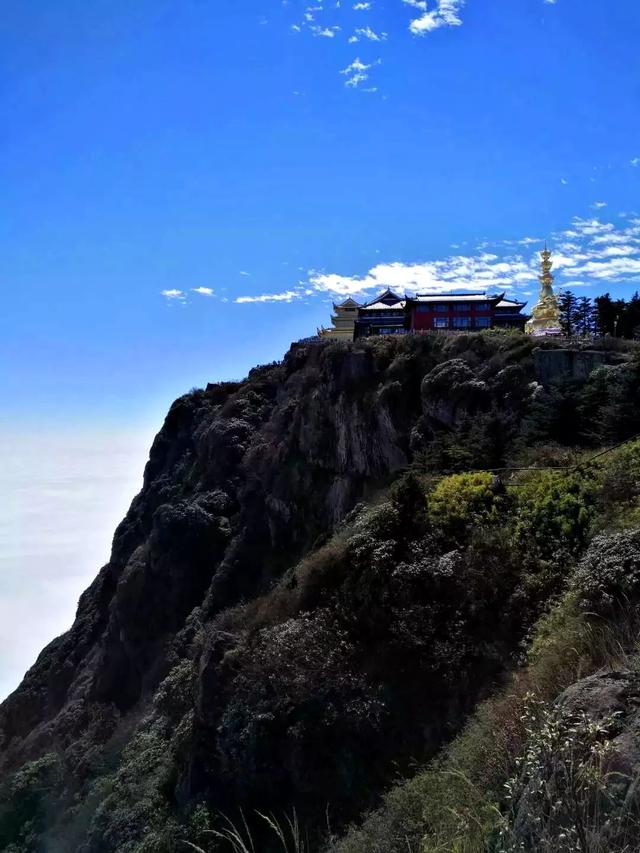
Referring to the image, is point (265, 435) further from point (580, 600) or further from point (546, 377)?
point (580, 600)

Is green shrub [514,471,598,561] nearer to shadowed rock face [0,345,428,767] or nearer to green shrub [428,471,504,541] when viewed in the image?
green shrub [428,471,504,541]

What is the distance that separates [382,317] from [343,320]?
3.76 m

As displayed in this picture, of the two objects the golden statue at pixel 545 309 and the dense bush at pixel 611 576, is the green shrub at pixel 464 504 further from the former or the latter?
the golden statue at pixel 545 309

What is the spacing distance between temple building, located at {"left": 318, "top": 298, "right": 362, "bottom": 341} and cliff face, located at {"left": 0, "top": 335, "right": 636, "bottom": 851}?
5.56m

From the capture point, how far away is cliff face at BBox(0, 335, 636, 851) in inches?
505

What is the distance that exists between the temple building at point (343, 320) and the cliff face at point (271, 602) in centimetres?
556

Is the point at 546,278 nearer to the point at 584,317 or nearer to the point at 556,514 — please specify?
the point at 584,317

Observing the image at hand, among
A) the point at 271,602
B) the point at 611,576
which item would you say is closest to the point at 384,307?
the point at 271,602

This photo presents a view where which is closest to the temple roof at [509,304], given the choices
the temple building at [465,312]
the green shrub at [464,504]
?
the temple building at [465,312]

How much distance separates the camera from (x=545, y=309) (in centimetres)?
4662

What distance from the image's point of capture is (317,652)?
13.7 metres

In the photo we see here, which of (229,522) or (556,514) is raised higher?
(556,514)

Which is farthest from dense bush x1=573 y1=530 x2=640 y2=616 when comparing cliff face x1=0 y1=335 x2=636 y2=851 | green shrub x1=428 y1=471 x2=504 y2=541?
Answer: green shrub x1=428 y1=471 x2=504 y2=541

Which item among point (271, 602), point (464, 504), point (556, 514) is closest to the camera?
point (556, 514)
